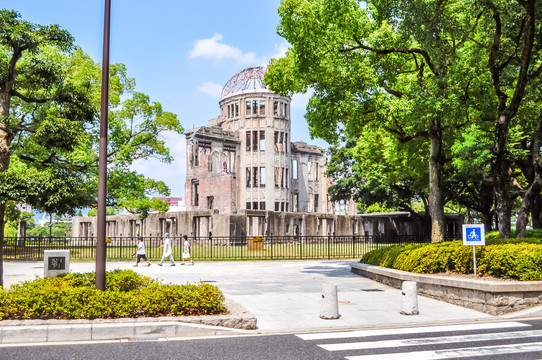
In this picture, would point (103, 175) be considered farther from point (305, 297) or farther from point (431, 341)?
point (431, 341)

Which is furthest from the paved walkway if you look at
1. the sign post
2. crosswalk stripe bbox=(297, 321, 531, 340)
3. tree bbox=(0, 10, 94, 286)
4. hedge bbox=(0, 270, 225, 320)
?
tree bbox=(0, 10, 94, 286)

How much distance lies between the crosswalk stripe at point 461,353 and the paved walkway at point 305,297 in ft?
7.12

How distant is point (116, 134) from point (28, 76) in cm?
1989

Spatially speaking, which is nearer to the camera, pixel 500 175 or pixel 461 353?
pixel 461 353

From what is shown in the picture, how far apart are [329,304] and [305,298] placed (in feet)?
8.50

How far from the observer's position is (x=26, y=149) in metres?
30.3

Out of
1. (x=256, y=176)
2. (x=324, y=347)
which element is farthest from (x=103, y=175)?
(x=256, y=176)

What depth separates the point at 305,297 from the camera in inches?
500

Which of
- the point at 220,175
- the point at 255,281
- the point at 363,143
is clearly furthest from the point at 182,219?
the point at 255,281

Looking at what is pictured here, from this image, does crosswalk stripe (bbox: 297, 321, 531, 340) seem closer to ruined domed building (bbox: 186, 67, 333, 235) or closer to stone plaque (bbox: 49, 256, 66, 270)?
stone plaque (bbox: 49, 256, 66, 270)

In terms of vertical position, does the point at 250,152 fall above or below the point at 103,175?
above

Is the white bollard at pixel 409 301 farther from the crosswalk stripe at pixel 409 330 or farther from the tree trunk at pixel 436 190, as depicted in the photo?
the tree trunk at pixel 436 190

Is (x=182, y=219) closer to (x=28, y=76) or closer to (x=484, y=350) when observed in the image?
(x=28, y=76)

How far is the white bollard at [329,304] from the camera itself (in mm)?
9991
